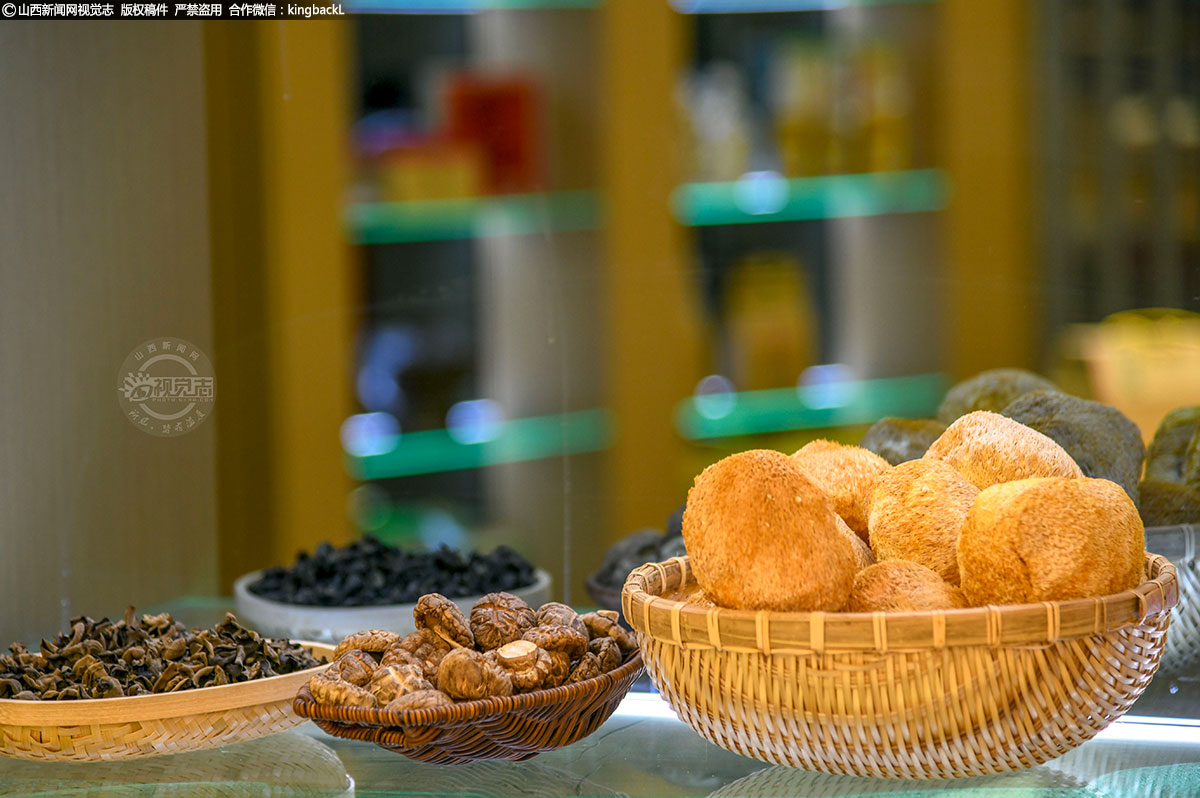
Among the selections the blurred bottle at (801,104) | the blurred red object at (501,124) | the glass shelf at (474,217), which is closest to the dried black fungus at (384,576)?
the glass shelf at (474,217)

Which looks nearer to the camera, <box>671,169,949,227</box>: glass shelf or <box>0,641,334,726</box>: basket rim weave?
<box>0,641,334,726</box>: basket rim weave

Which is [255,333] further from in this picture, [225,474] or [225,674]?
[225,674]

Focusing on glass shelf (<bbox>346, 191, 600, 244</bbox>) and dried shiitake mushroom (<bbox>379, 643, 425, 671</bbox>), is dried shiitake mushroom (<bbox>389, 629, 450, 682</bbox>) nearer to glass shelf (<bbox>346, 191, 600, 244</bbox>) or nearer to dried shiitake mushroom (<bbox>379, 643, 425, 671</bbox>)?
dried shiitake mushroom (<bbox>379, 643, 425, 671</bbox>)

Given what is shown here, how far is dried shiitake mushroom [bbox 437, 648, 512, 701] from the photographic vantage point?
76 cm

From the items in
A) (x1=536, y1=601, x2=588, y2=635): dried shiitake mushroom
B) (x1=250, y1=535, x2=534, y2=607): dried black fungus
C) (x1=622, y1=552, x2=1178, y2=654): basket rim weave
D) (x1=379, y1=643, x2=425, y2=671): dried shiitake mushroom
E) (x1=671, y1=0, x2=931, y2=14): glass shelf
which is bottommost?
(x1=250, y1=535, x2=534, y2=607): dried black fungus

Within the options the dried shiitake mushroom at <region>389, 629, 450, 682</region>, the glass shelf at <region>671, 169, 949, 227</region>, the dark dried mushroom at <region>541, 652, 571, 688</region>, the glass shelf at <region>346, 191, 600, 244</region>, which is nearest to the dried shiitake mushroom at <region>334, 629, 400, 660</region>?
the dried shiitake mushroom at <region>389, 629, 450, 682</region>

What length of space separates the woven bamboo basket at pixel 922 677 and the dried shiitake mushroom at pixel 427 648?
14 centimetres

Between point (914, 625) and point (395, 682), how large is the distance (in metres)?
0.31

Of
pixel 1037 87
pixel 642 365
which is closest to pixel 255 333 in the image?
pixel 642 365

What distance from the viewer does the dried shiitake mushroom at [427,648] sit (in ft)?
2.61

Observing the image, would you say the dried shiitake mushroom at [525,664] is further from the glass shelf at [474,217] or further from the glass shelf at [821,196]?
the glass shelf at [821,196]

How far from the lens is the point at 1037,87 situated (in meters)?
2.33

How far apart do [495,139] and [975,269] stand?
45.1 inches

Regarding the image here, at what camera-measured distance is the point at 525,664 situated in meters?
0.79
